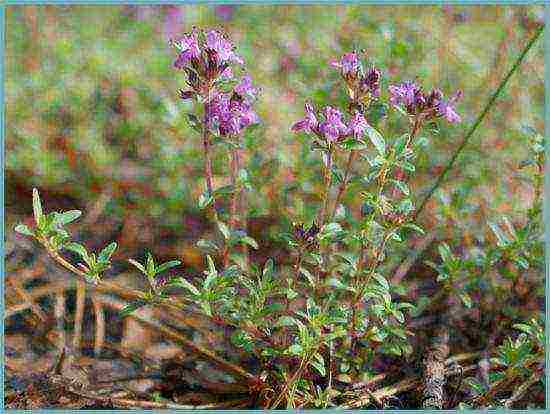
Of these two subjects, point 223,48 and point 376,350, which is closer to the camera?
point 223,48

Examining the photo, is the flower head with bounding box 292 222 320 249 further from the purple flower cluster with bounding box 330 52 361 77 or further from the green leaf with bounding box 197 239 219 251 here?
→ the purple flower cluster with bounding box 330 52 361 77

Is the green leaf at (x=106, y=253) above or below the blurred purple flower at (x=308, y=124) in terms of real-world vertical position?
below

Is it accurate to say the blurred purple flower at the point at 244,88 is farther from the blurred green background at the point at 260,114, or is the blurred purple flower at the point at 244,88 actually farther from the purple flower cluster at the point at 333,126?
the blurred green background at the point at 260,114

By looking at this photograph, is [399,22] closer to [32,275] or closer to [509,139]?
[509,139]

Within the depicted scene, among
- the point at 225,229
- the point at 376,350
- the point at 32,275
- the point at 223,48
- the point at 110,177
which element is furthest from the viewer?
the point at 110,177

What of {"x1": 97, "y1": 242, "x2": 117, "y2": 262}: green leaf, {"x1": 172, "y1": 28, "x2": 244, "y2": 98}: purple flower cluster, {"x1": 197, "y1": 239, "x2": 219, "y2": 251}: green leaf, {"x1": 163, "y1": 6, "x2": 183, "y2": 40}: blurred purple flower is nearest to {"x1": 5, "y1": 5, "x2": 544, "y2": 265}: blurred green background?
{"x1": 163, "y1": 6, "x2": 183, "y2": 40}: blurred purple flower

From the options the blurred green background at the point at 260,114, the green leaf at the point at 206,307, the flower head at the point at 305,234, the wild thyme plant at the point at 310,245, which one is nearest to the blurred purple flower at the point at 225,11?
the blurred green background at the point at 260,114

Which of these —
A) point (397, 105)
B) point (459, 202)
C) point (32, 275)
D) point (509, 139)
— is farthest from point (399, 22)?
point (32, 275)

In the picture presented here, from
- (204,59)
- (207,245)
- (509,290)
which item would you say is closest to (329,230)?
(207,245)
